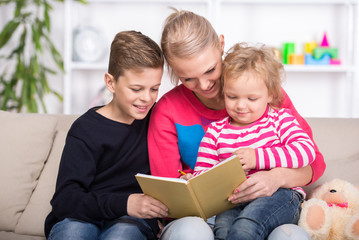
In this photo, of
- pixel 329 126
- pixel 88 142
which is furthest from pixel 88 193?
pixel 329 126

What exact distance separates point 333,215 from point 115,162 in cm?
80

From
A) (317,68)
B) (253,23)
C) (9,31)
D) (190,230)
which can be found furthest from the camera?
(253,23)

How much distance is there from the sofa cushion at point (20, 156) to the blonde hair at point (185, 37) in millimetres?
711

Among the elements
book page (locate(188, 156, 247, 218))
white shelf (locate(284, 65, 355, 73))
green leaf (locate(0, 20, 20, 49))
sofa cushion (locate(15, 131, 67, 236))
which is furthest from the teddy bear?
green leaf (locate(0, 20, 20, 49))

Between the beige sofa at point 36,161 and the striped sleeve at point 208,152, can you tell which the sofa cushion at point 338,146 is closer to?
the beige sofa at point 36,161

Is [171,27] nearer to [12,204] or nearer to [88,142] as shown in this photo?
[88,142]

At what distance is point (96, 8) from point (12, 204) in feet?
7.95

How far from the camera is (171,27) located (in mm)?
1698

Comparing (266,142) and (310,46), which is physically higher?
(310,46)

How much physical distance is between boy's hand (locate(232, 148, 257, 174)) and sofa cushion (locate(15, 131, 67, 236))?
87 cm

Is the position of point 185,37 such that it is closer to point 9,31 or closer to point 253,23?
point 9,31

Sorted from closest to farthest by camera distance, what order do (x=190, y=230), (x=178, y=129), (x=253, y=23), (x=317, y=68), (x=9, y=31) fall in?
(x=190, y=230)
(x=178, y=129)
(x=9, y=31)
(x=317, y=68)
(x=253, y=23)

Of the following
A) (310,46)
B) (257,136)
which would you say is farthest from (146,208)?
(310,46)

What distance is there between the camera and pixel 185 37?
1632mm
